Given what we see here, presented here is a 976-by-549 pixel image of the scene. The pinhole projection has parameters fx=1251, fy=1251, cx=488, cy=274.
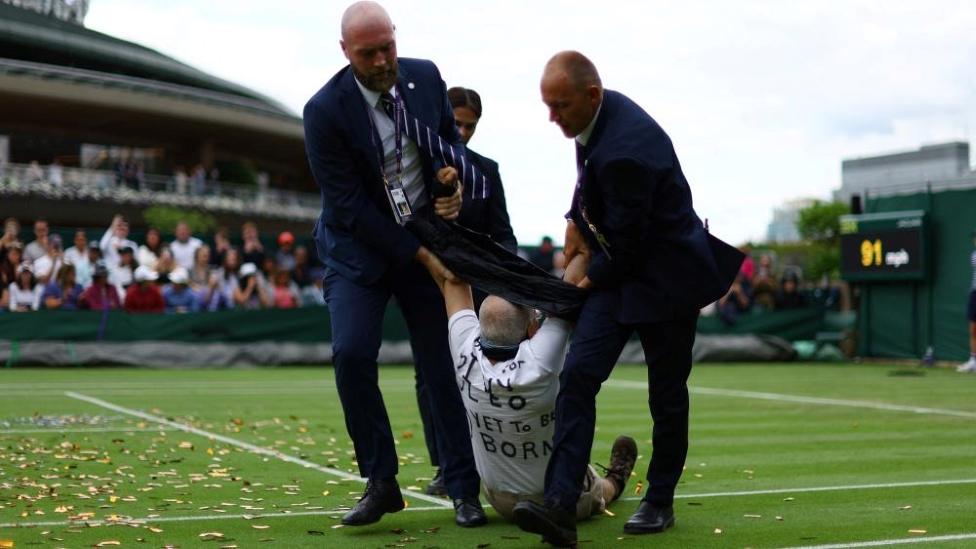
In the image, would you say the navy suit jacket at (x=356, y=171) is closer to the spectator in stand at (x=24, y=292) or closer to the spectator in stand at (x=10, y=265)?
the spectator in stand at (x=24, y=292)

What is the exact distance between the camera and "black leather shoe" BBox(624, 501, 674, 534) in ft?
17.6

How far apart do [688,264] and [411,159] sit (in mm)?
1311

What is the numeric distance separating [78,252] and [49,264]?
69 centimetres

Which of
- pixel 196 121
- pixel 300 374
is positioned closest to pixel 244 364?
pixel 300 374

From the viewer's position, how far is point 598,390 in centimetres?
495

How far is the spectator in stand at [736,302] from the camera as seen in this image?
23.4 metres

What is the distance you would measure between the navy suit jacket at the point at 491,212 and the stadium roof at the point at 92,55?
54.5 m

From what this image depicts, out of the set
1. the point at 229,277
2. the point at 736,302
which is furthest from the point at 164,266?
the point at 736,302

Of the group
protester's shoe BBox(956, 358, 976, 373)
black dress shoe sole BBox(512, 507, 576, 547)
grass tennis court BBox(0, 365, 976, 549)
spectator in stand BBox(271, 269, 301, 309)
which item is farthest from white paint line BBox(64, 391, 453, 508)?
protester's shoe BBox(956, 358, 976, 373)

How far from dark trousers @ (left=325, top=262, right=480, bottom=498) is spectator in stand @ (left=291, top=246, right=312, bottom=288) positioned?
16706mm

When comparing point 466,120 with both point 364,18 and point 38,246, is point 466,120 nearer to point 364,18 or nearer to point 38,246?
point 364,18

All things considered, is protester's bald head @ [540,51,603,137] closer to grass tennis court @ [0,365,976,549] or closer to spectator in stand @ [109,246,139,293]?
grass tennis court @ [0,365,976,549]

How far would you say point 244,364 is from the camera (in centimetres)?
2031

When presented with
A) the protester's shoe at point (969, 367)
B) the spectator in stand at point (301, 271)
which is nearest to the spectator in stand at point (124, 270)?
the spectator in stand at point (301, 271)
